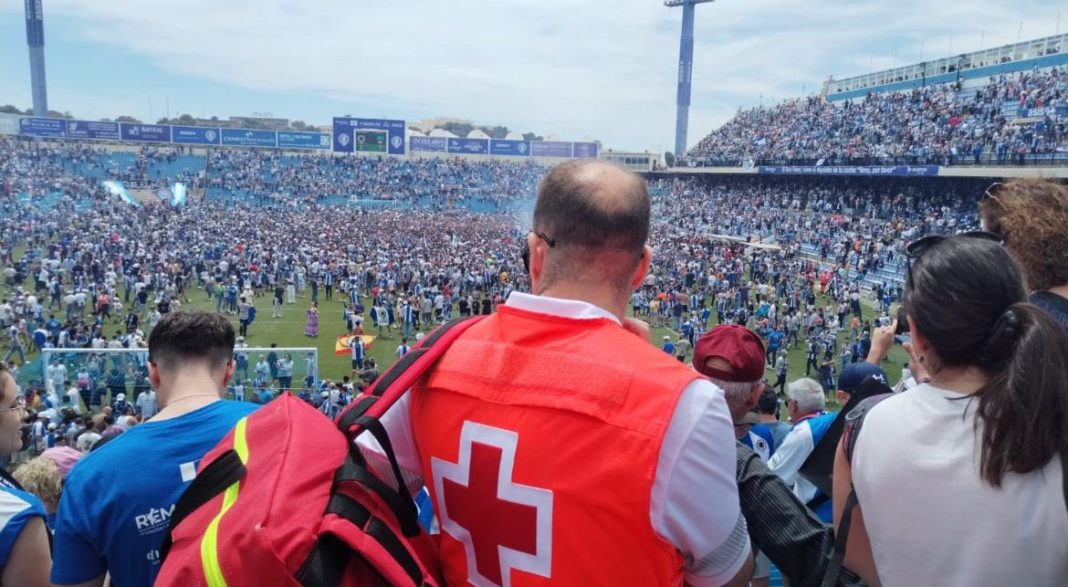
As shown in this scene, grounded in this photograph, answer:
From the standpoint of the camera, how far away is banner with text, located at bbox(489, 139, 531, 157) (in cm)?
5550

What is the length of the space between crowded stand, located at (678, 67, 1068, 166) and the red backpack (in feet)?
98.8

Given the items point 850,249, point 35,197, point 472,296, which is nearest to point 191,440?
point 472,296

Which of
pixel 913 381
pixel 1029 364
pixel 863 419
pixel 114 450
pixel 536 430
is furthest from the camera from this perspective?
pixel 913 381

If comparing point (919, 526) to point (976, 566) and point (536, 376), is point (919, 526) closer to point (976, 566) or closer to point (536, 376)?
point (976, 566)

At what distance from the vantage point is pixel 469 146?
56.7m

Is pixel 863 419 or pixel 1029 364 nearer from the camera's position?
pixel 1029 364

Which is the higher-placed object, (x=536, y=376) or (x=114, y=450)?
(x=536, y=376)

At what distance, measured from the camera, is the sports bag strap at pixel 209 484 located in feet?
4.15

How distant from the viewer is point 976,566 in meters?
1.37

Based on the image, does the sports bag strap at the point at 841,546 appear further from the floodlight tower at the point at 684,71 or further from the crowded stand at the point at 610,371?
the floodlight tower at the point at 684,71

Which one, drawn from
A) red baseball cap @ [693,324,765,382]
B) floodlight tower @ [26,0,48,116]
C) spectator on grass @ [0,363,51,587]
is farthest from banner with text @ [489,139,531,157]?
spectator on grass @ [0,363,51,587]

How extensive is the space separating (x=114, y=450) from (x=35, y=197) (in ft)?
154

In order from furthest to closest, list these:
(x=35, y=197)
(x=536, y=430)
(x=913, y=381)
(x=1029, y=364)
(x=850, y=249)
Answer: (x=35, y=197) → (x=850, y=249) → (x=913, y=381) → (x=1029, y=364) → (x=536, y=430)

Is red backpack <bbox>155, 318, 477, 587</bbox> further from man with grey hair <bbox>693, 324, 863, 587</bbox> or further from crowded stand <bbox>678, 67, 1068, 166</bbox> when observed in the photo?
crowded stand <bbox>678, 67, 1068, 166</bbox>
